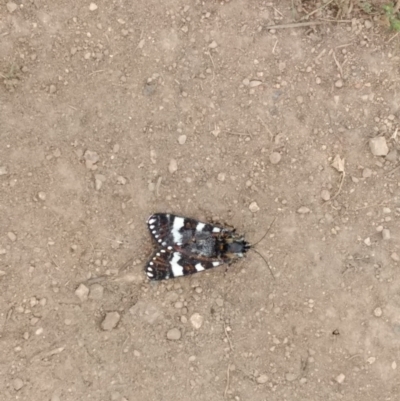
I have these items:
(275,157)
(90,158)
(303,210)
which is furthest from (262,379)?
(90,158)

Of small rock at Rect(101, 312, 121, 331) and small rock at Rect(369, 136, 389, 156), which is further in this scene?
small rock at Rect(369, 136, 389, 156)

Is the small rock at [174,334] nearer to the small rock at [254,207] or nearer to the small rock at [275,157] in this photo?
the small rock at [254,207]

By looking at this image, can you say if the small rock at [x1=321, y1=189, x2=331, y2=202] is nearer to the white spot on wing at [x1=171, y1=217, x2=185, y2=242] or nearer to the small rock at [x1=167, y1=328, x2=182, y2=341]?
the white spot on wing at [x1=171, y1=217, x2=185, y2=242]

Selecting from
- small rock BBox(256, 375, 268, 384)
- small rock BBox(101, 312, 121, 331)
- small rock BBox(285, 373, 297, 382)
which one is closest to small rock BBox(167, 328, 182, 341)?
small rock BBox(101, 312, 121, 331)

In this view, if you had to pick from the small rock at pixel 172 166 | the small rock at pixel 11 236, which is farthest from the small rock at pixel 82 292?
the small rock at pixel 172 166

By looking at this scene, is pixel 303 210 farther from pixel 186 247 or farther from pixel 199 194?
pixel 186 247

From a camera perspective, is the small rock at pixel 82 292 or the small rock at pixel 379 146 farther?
the small rock at pixel 379 146
